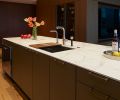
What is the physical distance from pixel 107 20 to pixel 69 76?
451 cm

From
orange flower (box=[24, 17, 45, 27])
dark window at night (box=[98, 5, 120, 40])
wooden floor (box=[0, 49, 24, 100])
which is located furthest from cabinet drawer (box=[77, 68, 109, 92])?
dark window at night (box=[98, 5, 120, 40])

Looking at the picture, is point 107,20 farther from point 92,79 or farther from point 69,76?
point 92,79

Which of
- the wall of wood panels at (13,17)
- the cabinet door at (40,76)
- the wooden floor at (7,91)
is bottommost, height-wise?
the wooden floor at (7,91)

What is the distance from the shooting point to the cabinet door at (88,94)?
127 cm

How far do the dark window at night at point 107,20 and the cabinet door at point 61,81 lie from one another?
3942 millimetres

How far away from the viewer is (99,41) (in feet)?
18.0

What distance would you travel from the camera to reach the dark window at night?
213 inches

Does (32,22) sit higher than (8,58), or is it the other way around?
(32,22)

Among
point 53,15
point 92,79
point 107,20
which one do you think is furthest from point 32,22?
point 107,20

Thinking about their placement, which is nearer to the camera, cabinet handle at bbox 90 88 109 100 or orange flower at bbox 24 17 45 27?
cabinet handle at bbox 90 88 109 100

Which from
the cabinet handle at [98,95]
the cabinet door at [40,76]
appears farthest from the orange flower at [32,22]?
the cabinet handle at [98,95]

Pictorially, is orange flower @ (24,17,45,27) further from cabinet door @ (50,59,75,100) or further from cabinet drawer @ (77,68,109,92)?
cabinet drawer @ (77,68,109,92)

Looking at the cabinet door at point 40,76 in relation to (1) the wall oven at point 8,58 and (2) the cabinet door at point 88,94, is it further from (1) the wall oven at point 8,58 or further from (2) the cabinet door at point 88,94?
(1) the wall oven at point 8,58

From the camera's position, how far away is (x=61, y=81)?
5.58ft
